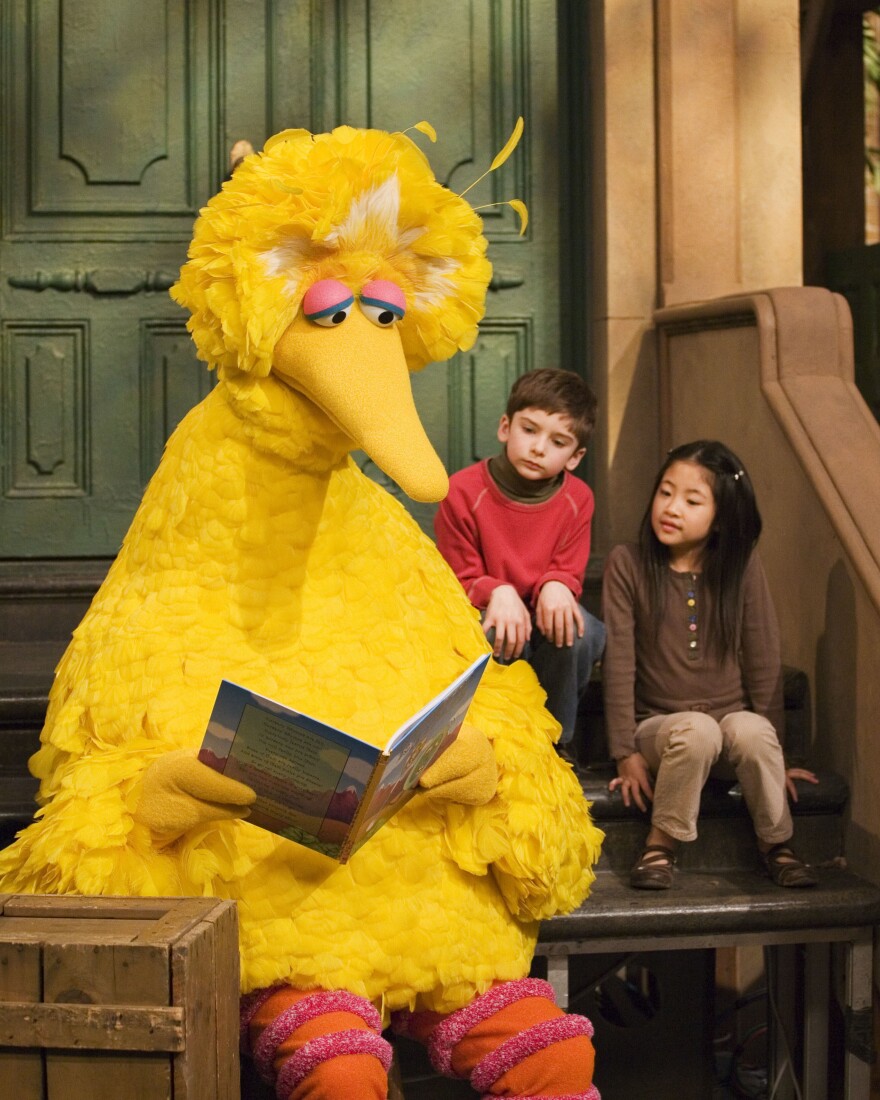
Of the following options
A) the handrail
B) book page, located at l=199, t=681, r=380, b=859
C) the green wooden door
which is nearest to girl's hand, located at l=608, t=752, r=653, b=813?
the handrail

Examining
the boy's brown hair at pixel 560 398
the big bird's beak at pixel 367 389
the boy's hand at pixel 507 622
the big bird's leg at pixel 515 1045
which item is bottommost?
the big bird's leg at pixel 515 1045

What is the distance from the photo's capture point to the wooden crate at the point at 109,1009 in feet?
6.49

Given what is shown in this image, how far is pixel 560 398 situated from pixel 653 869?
100cm

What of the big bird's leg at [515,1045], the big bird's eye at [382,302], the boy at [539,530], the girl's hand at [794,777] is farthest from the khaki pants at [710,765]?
the big bird's eye at [382,302]

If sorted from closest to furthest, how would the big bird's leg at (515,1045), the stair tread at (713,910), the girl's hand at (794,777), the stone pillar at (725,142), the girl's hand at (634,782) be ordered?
the big bird's leg at (515,1045)
the stair tread at (713,910)
the girl's hand at (634,782)
the girl's hand at (794,777)
the stone pillar at (725,142)

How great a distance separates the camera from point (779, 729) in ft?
11.1

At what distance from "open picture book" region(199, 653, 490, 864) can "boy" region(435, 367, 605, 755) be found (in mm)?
905

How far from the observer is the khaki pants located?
313 cm

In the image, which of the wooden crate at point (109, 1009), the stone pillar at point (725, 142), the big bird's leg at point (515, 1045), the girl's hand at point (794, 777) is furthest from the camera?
the stone pillar at point (725, 142)

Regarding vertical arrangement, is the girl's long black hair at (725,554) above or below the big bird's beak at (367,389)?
below

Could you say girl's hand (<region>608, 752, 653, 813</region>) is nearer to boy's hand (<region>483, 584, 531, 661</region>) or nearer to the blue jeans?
the blue jeans

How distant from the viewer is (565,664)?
3160mm

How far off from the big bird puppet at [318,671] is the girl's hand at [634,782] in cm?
73

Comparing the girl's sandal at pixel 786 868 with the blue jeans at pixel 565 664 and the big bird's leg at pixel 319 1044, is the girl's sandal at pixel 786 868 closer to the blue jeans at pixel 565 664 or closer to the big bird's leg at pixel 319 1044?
the blue jeans at pixel 565 664
